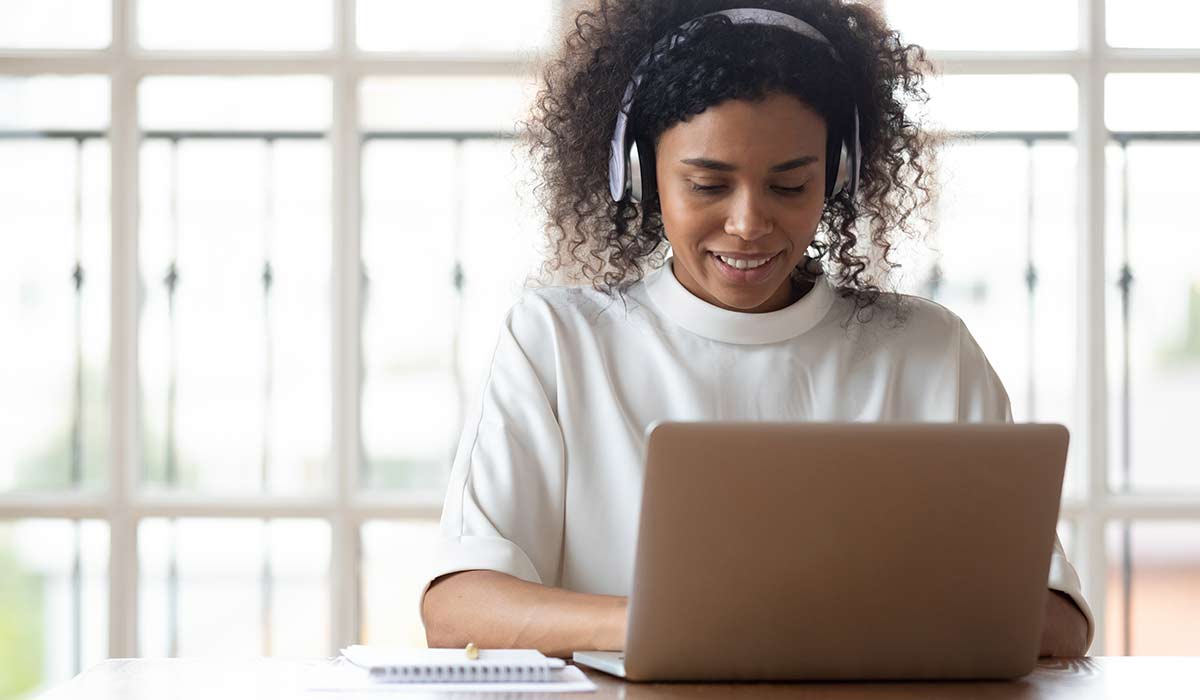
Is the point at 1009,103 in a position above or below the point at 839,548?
above

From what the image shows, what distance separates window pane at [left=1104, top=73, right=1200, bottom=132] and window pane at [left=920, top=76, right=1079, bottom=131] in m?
0.12

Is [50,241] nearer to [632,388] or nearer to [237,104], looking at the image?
[237,104]

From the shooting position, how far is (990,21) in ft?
11.0

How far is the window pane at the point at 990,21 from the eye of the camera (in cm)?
334

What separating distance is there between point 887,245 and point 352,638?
1878 mm

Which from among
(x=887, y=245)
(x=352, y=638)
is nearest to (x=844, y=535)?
(x=887, y=245)

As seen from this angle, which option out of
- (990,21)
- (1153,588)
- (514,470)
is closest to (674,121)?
(514,470)

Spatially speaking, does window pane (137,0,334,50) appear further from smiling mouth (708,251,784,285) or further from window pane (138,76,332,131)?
smiling mouth (708,251,784,285)

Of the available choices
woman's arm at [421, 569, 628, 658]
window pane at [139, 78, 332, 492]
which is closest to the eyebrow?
woman's arm at [421, 569, 628, 658]

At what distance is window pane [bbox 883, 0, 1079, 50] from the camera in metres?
3.34

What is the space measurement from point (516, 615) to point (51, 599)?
95.4 inches

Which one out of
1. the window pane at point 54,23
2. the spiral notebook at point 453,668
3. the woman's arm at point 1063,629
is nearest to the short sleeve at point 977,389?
the woman's arm at point 1063,629

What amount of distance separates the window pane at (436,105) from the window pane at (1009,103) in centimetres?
113

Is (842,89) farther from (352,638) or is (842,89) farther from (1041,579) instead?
(352,638)
